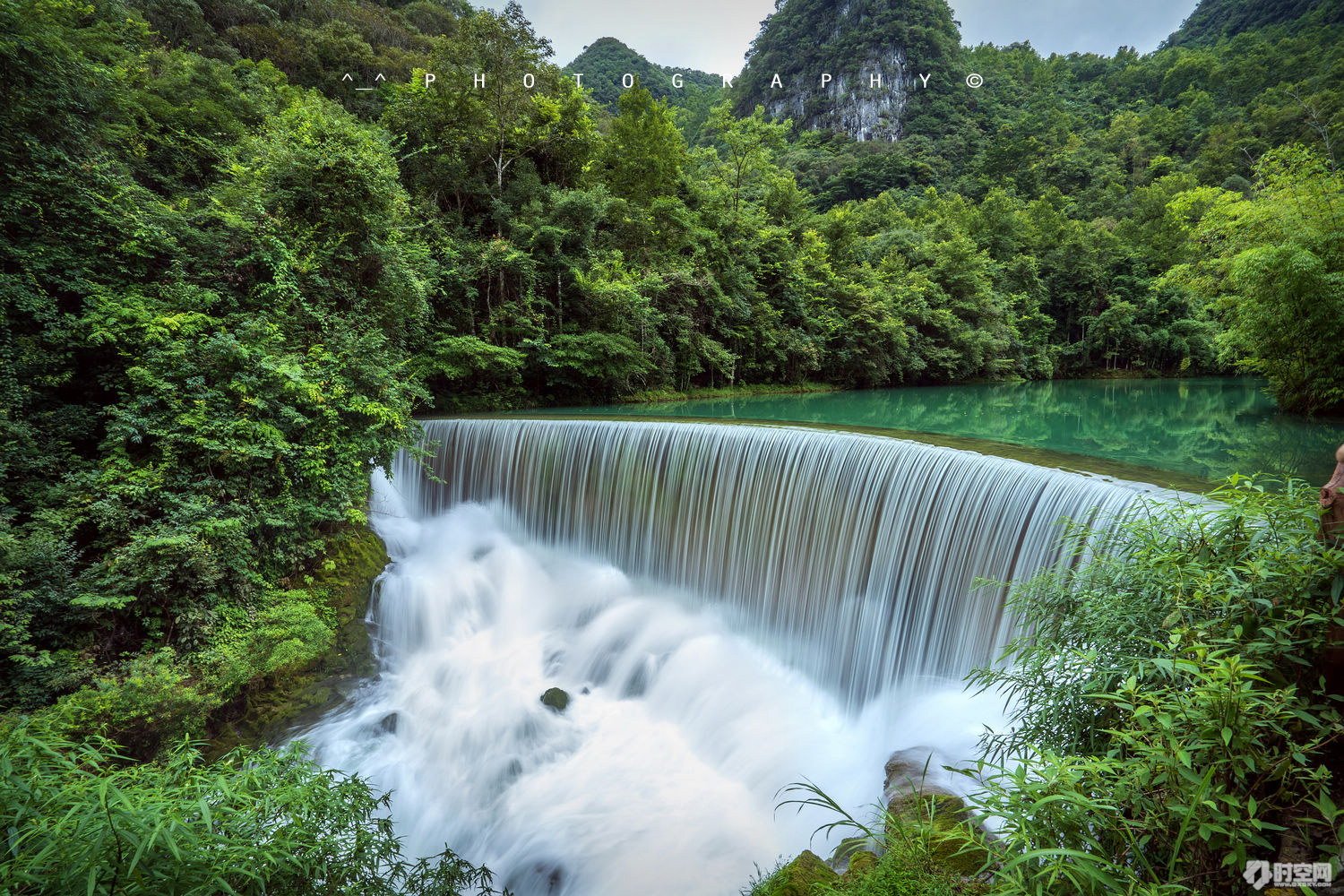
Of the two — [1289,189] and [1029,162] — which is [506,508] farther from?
[1029,162]

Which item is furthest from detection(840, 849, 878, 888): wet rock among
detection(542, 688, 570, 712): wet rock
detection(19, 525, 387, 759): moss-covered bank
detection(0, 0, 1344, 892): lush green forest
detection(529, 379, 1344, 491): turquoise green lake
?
detection(19, 525, 387, 759): moss-covered bank

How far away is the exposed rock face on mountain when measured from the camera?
67.7 m

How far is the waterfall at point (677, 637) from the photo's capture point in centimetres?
489

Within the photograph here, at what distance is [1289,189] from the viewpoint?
10.3m

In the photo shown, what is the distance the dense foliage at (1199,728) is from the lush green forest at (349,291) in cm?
299

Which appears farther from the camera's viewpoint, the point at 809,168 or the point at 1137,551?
the point at 809,168

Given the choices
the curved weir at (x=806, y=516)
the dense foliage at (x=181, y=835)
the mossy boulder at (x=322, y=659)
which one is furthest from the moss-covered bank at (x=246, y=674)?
the curved weir at (x=806, y=516)

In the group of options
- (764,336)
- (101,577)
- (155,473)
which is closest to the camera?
(101,577)

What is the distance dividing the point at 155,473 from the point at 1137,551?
7.63 metres

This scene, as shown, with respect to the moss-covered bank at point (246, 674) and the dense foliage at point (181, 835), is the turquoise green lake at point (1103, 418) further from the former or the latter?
the dense foliage at point (181, 835)

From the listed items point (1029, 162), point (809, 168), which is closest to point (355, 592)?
point (809, 168)

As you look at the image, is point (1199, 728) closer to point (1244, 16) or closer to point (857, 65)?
point (857, 65)

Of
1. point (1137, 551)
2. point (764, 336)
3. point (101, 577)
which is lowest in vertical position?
point (101, 577)

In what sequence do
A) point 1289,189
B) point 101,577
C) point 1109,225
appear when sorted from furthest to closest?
point 1109,225 < point 1289,189 < point 101,577
